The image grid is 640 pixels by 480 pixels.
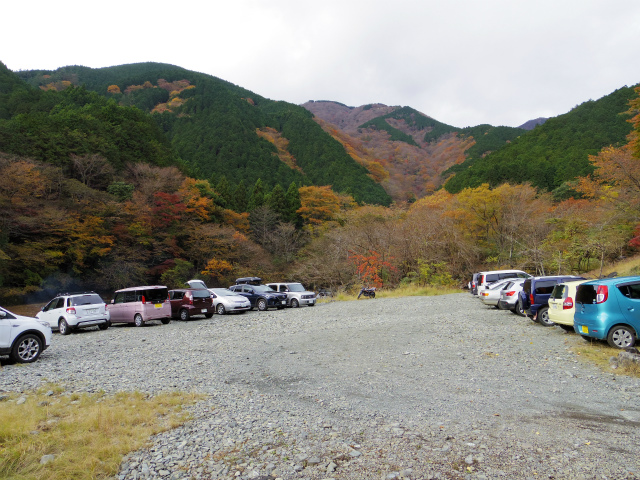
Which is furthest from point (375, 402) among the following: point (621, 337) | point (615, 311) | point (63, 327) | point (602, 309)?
point (63, 327)

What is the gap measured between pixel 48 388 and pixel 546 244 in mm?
29941

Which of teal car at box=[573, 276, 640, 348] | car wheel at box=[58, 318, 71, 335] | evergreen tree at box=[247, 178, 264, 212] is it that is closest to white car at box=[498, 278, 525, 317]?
teal car at box=[573, 276, 640, 348]

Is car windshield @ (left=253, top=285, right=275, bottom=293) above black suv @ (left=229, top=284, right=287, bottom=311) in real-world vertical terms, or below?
above

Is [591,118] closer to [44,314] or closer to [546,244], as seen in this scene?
[546,244]

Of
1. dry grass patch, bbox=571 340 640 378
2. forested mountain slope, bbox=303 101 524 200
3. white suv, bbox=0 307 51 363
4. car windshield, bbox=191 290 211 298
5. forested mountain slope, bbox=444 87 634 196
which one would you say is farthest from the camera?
forested mountain slope, bbox=303 101 524 200

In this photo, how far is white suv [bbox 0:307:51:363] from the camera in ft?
27.2

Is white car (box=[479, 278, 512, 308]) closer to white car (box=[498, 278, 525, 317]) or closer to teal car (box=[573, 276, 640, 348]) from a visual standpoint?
white car (box=[498, 278, 525, 317])

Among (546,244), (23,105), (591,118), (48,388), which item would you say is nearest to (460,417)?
(48,388)

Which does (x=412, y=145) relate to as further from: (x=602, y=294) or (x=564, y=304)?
(x=602, y=294)

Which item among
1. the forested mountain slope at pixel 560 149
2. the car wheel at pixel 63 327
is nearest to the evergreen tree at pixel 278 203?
the forested mountain slope at pixel 560 149

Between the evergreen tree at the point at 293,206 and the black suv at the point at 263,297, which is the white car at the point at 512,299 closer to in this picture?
the black suv at the point at 263,297

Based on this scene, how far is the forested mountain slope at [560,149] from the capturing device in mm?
44750

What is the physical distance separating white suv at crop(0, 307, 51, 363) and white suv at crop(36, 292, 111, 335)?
5307mm

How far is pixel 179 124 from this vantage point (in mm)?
73250
